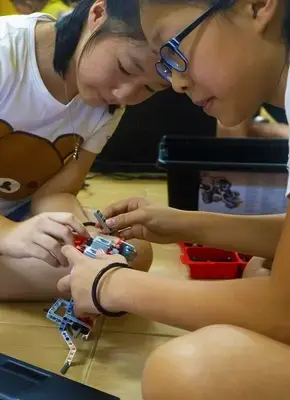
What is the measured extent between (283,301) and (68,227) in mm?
426

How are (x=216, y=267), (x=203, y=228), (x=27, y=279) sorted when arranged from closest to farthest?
1. (x=203, y=228)
2. (x=27, y=279)
3. (x=216, y=267)

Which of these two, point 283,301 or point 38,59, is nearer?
point 283,301

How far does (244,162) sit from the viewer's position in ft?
5.79

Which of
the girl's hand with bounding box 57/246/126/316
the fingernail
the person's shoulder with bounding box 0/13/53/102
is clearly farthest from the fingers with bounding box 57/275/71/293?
the person's shoulder with bounding box 0/13/53/102

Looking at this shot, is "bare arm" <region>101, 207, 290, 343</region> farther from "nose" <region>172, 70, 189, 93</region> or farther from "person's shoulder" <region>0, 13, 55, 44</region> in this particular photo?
"person's shoulder" <region>0, 13, 55, 44</region>

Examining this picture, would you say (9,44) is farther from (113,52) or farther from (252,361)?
(252,361)

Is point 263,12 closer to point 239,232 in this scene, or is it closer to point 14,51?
point 239,232

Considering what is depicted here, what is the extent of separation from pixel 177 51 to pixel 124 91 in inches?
10.0

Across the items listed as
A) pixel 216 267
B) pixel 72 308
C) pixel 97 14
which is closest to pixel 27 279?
pixel 72 308

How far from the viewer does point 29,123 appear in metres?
1.25

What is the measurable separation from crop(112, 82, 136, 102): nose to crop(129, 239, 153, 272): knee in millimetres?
301

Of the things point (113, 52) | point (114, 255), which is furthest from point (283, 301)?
point (113, 52)

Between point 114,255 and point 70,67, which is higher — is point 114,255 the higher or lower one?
the lower one

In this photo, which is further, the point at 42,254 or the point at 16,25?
the point at 16,25
